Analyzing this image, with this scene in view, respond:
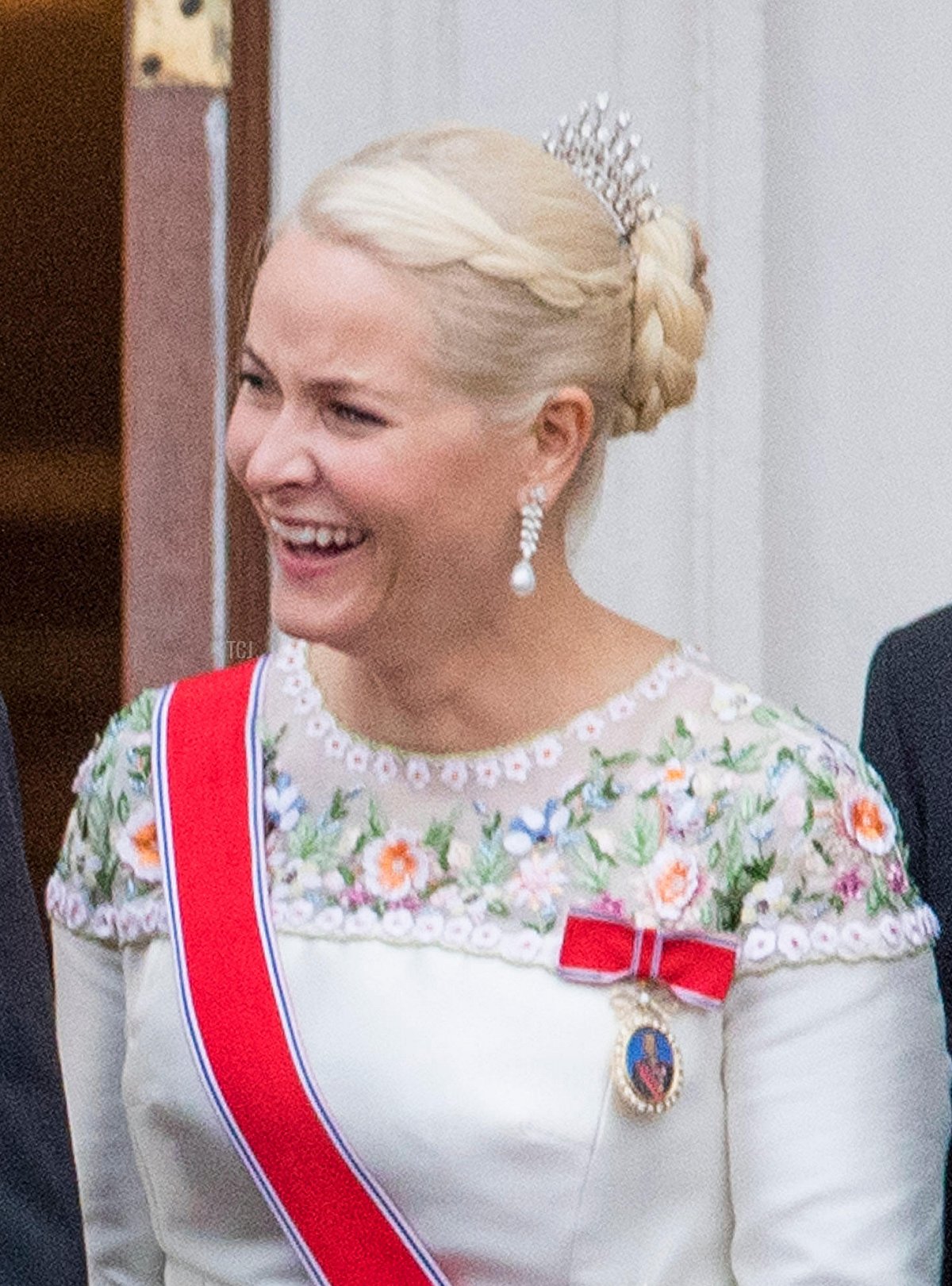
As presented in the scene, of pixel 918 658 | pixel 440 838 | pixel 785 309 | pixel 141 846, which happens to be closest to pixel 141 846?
pixel 141 846

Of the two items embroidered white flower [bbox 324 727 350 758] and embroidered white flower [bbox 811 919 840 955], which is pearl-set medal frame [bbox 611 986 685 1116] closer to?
embroidered white flower [bbox 811 919 840 955]

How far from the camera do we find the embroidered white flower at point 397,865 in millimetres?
1605

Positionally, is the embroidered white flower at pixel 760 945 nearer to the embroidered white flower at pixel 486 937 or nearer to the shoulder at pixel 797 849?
the shoulder at pixel 797 849

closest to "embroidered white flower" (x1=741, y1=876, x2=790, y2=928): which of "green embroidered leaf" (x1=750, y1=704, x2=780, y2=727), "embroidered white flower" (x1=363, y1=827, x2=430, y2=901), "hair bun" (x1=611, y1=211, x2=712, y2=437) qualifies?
"green embroidered leaf" (x1=750, y1=704, x2=780, y2=727)

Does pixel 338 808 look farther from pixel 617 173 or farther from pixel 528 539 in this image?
pixel 617 173

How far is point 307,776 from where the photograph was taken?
65.8 inches

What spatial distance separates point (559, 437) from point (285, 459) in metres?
0.19

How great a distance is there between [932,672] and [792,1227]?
1.26 ft

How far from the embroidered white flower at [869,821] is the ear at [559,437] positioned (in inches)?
10.7

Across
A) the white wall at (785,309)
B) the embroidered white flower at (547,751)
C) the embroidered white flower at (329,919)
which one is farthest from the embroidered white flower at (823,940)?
the white wall at (785,309)

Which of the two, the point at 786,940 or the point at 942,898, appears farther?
the point at 942,898

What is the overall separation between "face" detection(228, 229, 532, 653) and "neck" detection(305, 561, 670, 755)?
0.21 ft

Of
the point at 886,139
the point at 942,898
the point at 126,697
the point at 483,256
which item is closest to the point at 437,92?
the point at 886,139

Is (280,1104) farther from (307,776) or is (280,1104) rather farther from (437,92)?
(437,92)
